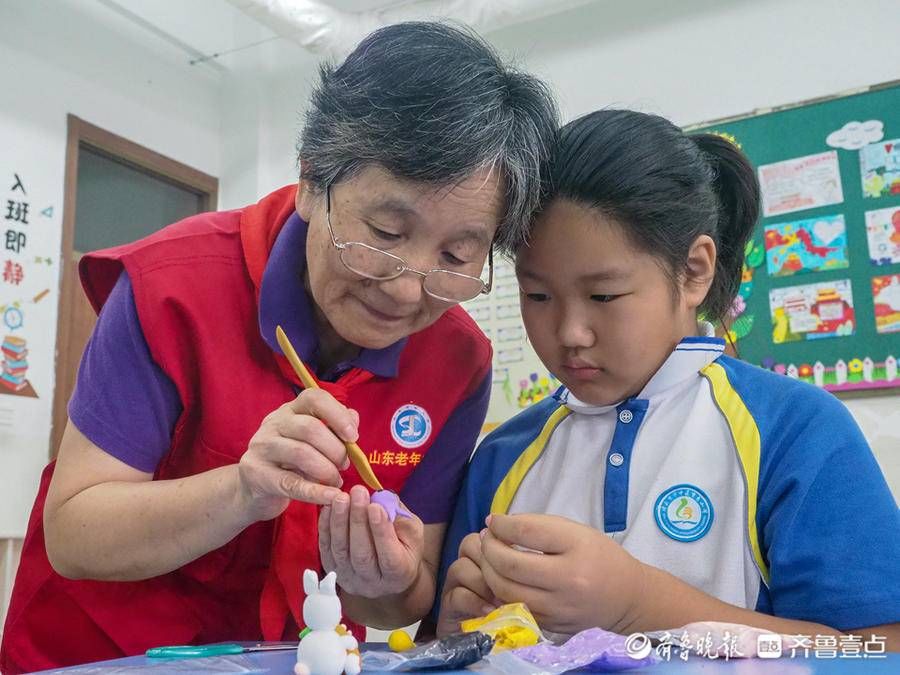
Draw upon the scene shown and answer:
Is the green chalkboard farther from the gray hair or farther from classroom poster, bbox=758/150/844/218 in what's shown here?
the gray hair

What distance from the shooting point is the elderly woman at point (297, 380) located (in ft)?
2.98

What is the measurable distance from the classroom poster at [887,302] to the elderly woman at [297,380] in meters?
1.68

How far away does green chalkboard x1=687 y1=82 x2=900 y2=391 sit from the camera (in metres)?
2.44

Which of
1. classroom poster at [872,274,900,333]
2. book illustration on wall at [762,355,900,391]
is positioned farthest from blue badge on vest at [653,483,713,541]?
classroom poster at [872,274,900,333]

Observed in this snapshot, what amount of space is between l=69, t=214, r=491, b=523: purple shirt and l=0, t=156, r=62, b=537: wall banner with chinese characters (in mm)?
1908

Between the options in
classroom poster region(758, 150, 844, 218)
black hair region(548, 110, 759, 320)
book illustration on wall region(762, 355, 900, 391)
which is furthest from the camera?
classroom poster region(758, 150, 844, 218)

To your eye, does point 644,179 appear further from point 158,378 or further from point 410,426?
point 158,378

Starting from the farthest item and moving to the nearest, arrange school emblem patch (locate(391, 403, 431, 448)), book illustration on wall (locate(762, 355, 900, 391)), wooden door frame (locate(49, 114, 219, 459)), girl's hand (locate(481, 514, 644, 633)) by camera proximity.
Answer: wooden door frame (locate(49, 114, 219, 459)) < book illustration on wall (locate(762, 355, 900, 391)) < school emblem patch (locate(391, 403, 431, 448)) < girl's hand (locate(481, 514, 644, 633))

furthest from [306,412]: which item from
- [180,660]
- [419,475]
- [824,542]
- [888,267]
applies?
[888,267]

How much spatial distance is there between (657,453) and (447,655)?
0.47m

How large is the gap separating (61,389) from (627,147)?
2.40 m

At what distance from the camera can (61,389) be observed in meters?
2.90

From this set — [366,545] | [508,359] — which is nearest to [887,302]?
[508,359]

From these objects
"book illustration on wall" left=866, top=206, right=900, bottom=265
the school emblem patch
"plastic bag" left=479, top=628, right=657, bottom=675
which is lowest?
"plastic bag" left=479, top=628, right=657, bottom=675
